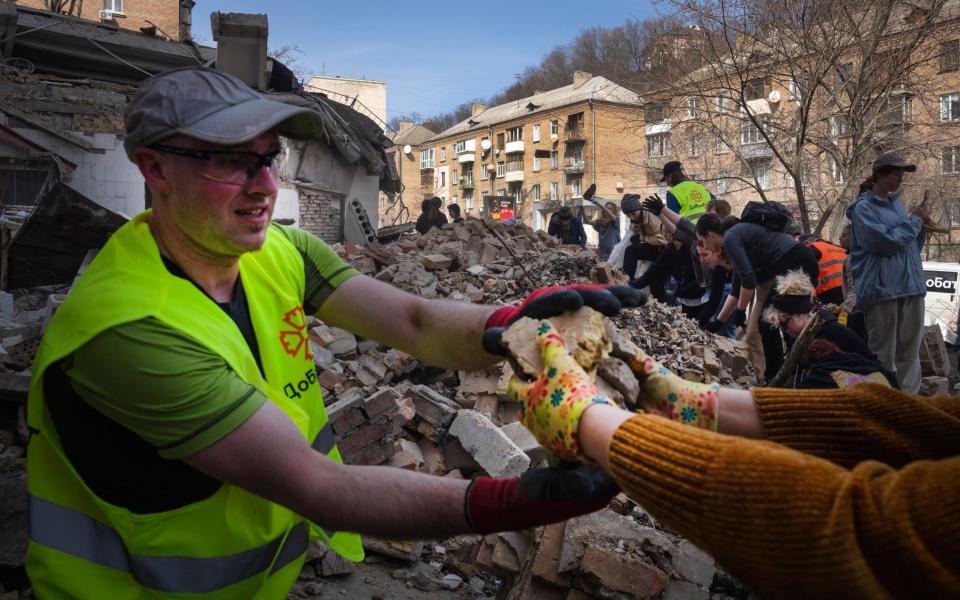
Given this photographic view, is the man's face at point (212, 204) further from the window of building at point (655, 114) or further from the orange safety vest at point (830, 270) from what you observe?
the window of building at point (655, 114)

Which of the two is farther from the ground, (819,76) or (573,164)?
(573,164)

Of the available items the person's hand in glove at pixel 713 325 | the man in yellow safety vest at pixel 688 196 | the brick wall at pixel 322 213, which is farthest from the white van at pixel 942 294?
the brick wall at pixel 322 213

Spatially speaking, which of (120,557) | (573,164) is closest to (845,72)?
(120,557)

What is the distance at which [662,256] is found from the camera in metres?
9.44

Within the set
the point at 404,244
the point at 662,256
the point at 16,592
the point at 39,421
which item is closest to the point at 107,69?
the point at 404,244

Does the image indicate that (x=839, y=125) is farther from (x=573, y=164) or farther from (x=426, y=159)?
(x=426, y=159)

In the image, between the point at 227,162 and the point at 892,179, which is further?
the point at 892,179

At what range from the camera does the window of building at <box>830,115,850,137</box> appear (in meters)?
11.7

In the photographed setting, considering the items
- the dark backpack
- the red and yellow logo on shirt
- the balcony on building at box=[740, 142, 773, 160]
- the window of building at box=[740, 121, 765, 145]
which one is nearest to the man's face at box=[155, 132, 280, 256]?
the red and yellow logo on shirt

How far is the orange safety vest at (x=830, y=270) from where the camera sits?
763 cm

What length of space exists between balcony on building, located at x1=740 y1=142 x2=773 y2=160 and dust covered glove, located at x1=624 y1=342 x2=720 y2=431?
12034mm

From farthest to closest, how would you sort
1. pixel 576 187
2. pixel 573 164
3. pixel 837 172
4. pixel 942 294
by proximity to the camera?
pixel 576 187, pixel 573 164, pixel 837 172, pixel 942 294

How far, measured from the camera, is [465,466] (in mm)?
4926

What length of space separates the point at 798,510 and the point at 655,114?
1374cm
